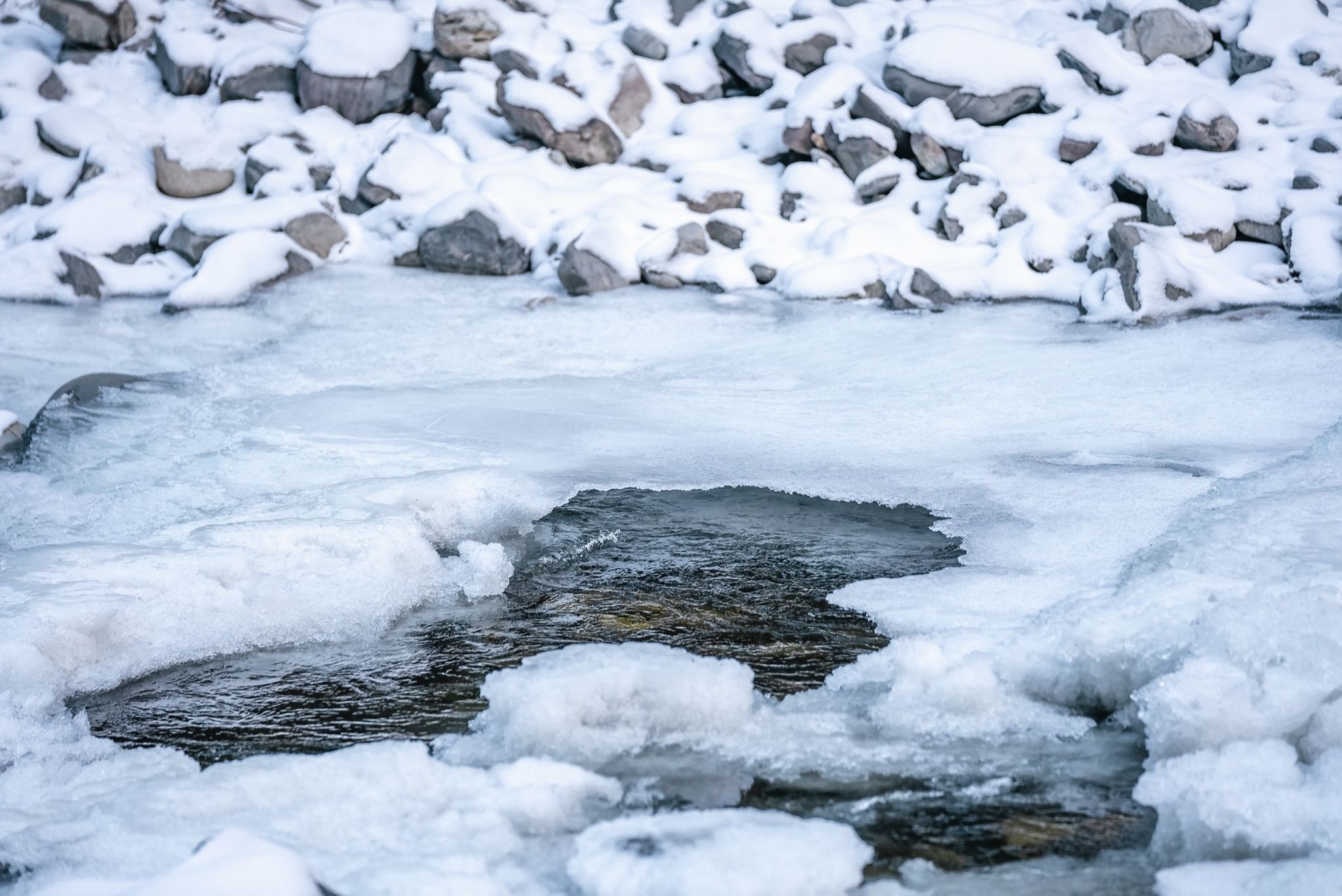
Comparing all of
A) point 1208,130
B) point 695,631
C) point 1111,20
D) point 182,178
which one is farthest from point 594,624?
point 1111,20

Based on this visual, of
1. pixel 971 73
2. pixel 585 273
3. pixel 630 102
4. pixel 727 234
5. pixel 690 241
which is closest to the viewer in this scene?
pixel 585 273

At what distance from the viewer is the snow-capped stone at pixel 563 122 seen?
9.41 metres

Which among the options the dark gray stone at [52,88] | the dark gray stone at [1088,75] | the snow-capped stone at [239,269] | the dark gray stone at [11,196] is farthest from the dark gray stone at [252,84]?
the dark gray stone at [1088,75]

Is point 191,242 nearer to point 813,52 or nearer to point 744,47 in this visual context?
point 744,47

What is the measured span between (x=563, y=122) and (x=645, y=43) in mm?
1608

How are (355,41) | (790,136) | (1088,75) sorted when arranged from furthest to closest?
(355,41) < (790,136) < (1088,75)

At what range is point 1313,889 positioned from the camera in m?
1.78

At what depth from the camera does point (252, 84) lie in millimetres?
10250

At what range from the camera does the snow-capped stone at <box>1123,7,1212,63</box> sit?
9031mm

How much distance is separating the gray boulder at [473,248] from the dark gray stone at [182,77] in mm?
3623

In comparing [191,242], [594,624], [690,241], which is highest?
[690,241]

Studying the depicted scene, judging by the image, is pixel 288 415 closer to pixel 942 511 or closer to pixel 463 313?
pixel 463 313

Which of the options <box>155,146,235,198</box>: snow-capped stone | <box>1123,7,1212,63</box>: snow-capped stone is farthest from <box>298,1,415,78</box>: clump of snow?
<box>1123,7,1212,63</box>: snow-capped stone

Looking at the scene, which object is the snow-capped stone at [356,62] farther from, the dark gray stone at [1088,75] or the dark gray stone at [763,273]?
the dark gray stone at [1088,75]
